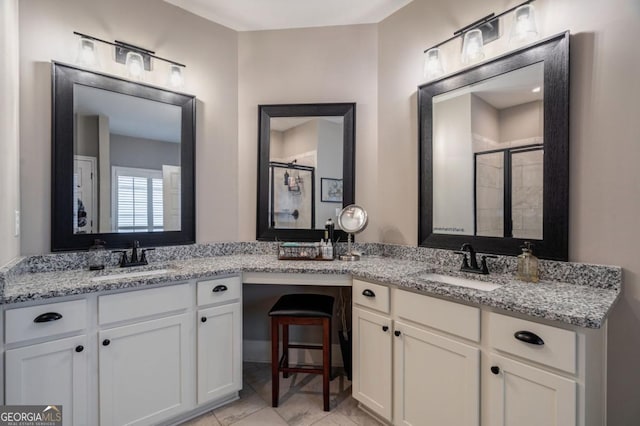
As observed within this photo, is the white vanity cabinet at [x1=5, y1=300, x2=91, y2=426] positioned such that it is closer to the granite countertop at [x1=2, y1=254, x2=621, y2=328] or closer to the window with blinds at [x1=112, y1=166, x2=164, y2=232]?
the granite countertop at [x1=2, y1=254, x2=621, y2=328]

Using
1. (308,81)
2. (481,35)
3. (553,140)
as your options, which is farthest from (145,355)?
(481,35)

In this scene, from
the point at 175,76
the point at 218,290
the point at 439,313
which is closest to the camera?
the point at 439,313

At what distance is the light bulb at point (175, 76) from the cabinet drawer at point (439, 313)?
2099 mm

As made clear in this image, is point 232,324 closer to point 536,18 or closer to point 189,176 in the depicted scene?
point 189,176

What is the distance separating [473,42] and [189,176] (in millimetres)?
2121

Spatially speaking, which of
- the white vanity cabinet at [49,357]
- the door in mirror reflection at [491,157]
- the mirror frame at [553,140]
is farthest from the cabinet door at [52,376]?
the mirror frame at [553,140]

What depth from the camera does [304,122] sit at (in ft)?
8.09

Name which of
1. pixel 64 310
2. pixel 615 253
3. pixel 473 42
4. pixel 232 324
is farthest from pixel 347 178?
pixel 64 310

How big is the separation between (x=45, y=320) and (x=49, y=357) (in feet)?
0.58

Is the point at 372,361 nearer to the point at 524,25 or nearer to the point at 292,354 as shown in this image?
the point at 292,354

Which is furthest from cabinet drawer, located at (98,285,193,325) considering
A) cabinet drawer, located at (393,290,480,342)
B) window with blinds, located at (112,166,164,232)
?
cabinet drawer, located at (393,290,480,342)

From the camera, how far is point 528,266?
4.93 ft

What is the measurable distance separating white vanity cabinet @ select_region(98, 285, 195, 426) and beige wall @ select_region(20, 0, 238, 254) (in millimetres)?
710

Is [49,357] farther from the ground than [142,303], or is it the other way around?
[142,303]
